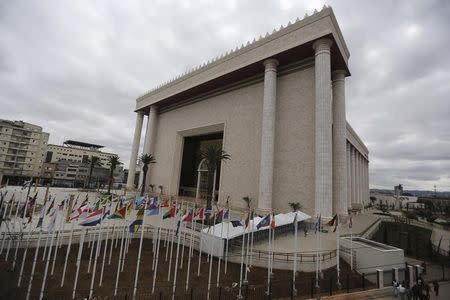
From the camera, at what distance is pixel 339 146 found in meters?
29.5

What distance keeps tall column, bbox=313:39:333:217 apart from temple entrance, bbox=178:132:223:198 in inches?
910

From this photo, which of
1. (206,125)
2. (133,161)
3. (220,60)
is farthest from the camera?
(133,161)

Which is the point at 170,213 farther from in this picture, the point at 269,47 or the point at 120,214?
the point at 269,47

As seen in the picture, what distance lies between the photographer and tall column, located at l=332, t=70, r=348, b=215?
92.6ft

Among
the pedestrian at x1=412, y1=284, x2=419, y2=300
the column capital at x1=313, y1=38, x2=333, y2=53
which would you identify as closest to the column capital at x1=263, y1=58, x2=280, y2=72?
the column capital at x1=313, y1=38, x2=333, y2=53

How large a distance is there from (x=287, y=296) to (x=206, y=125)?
111 feet

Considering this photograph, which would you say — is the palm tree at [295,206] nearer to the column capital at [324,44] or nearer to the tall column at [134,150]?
the column capital at [324,44]

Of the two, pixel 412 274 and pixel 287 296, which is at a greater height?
pixel 412 274

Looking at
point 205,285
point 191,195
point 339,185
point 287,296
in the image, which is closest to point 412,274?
point 287,296

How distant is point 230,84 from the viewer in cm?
4034

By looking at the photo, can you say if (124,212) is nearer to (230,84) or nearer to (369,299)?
(369,299)

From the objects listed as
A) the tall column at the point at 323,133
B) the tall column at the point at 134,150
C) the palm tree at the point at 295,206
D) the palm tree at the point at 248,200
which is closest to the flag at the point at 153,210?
the tall column at the point at 323,133

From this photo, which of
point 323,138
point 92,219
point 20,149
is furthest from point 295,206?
point 20,149

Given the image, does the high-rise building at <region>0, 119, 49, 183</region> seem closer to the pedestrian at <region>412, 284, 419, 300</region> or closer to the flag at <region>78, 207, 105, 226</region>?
the flag at <region>78, 207, 105, 226</region>
